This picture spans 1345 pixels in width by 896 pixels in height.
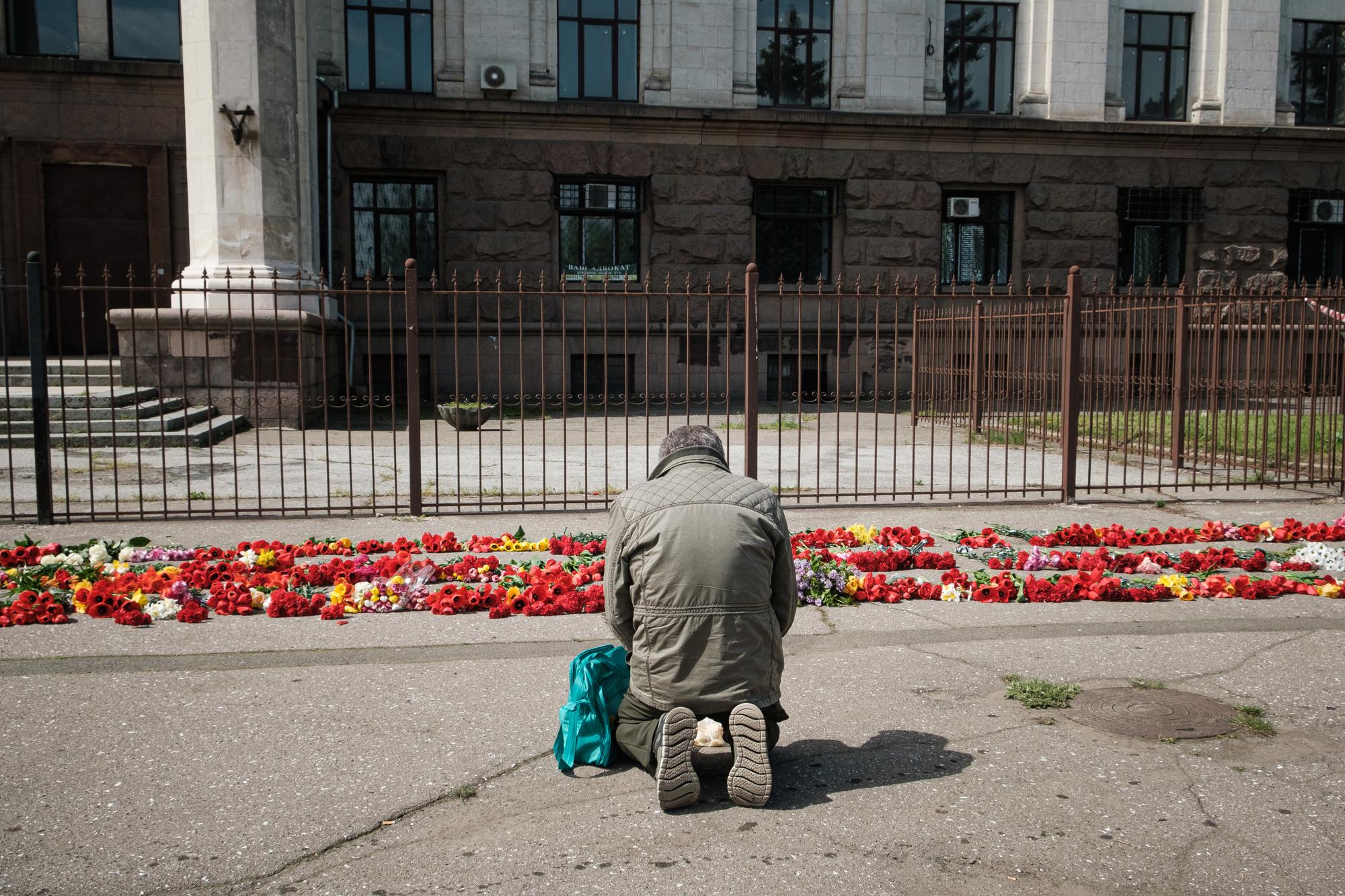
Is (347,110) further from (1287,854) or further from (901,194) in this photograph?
(1287,854)

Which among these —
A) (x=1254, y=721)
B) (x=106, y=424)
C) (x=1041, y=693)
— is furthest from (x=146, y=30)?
(x=1254, y=721)

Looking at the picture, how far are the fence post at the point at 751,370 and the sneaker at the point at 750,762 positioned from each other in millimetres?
5952

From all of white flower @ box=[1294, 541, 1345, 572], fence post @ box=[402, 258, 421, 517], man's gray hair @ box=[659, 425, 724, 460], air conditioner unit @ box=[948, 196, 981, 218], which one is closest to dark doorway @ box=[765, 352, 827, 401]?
air conditioner unit @ box=[948, 196, 981, 218]

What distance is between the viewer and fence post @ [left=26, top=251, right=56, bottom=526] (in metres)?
9.26

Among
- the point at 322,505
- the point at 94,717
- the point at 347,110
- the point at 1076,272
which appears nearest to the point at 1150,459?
the point at 1076,272

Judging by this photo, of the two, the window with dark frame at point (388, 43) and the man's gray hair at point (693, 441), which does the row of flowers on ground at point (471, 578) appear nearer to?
the man's gray hair at point (693, 441)

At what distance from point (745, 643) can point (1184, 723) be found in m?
2.13

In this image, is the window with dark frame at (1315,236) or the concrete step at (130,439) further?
the window with dark frame at (1315,236)

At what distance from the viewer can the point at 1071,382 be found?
1083 cm

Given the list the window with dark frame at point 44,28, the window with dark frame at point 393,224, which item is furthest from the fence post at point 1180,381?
the window with dark frame at point 44,28

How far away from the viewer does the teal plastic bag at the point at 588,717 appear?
446cm

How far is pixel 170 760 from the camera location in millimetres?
4520

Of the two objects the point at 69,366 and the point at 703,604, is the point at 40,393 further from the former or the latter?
the point at 69,366

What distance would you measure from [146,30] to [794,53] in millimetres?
12244
